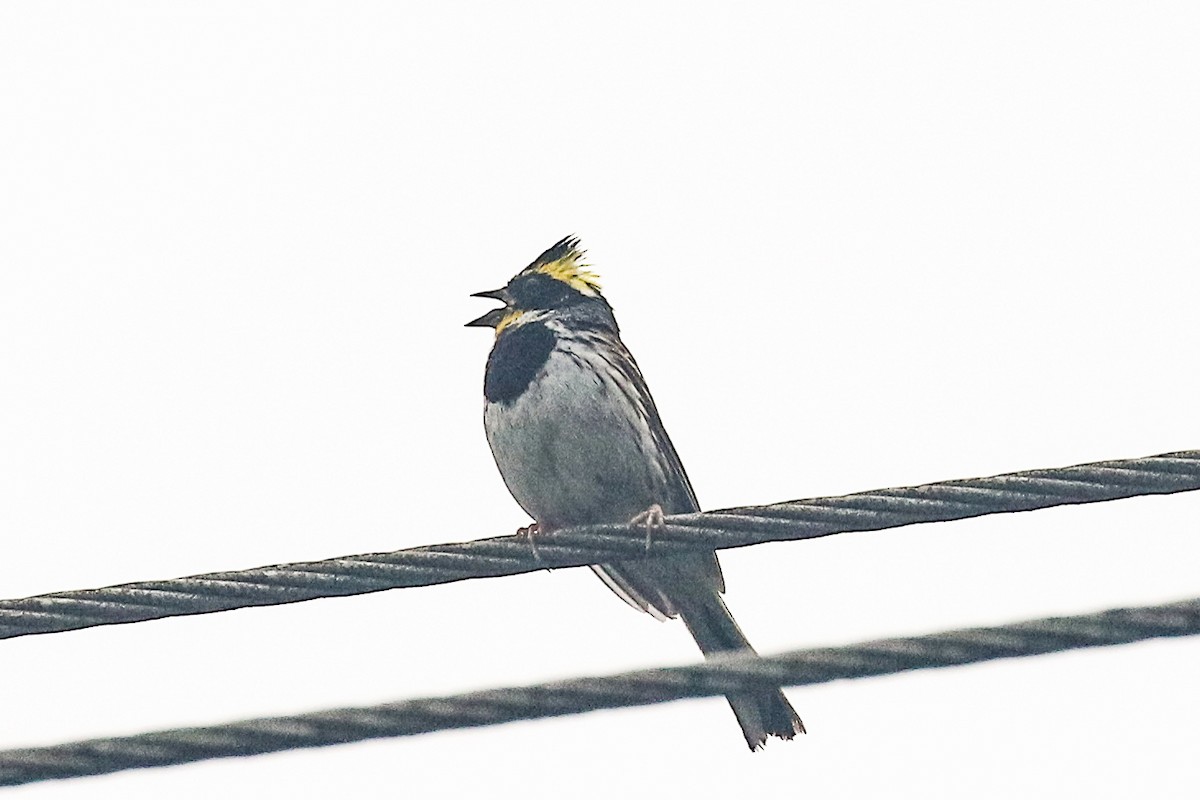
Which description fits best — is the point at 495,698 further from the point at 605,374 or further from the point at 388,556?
the point at 605,374

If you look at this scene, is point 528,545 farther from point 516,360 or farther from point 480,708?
point 516,360

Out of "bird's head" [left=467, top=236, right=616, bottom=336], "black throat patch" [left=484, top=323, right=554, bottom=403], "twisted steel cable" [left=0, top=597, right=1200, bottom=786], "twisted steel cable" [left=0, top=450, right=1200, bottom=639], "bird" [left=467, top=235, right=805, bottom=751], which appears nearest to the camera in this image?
"twisted steel cable" [left=0, top=597, right=1200, bottom=786]

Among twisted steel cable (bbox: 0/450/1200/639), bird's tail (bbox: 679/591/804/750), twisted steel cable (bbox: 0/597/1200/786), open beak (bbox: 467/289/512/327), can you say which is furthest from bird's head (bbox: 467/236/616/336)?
twisted steel cable (bbox: 0/597/1200/786)

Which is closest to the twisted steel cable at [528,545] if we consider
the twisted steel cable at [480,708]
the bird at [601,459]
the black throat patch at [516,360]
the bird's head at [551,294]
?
the twisted steel cable at [480,708]

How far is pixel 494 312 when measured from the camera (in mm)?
9742

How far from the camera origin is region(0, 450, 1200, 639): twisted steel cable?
17.3 ft

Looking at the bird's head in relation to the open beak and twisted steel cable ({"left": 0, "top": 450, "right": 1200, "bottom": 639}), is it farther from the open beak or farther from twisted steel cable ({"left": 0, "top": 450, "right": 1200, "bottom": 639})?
twisted steel cable ({"left": 0, "top": 450, "right": 1200, "bottom": 639})

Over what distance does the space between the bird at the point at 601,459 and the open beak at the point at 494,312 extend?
0.21 meters

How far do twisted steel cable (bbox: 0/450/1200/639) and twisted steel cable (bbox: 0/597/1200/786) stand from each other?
626 millimetres

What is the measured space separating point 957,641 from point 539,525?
427 centimetres

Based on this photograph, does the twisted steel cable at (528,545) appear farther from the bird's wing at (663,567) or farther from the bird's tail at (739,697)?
the bird's wing at (663,567)

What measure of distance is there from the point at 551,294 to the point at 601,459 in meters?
1.30

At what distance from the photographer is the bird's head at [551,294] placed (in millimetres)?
9648

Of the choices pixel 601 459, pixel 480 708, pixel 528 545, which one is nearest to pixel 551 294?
pixel 601 459
